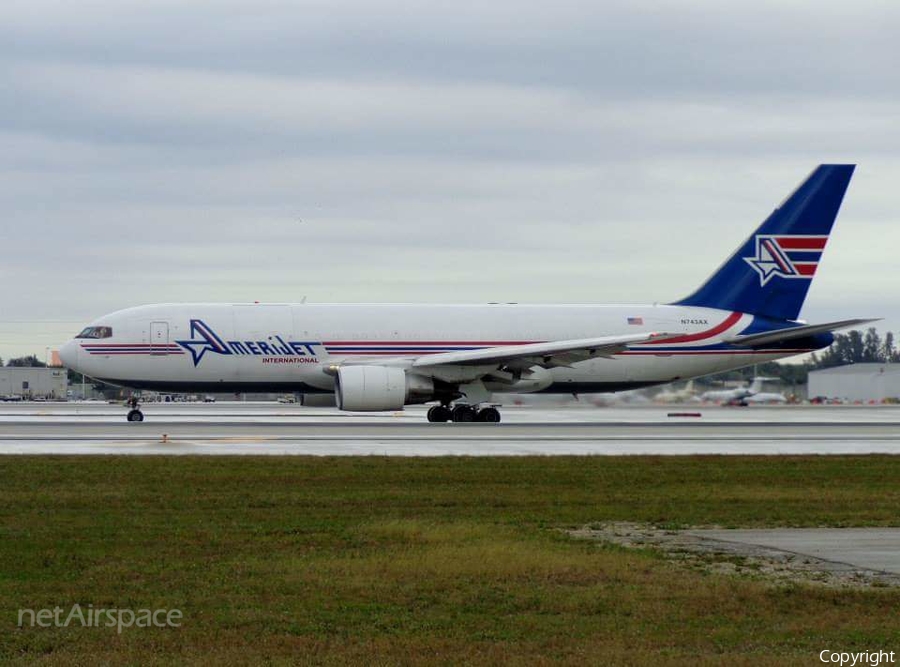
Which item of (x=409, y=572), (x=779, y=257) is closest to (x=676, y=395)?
(x=779, y=257)

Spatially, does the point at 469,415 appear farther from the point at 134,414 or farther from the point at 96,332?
the point at 96,332

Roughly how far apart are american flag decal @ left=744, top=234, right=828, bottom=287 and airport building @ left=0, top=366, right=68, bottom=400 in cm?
8096

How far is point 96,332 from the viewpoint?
4253 centimetres

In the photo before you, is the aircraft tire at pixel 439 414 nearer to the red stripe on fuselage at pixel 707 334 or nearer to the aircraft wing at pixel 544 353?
the aircraft wing at pixel 544 353

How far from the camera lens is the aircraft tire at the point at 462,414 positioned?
41844mm

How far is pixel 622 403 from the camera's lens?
50219mm

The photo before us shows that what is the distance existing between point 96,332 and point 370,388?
1043 centimetres

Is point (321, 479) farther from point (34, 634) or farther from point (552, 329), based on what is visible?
point (552, 329)

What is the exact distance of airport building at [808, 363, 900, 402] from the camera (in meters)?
95.1

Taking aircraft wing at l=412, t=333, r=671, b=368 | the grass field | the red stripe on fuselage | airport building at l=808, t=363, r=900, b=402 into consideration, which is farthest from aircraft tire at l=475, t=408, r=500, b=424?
airport building at l=808, t=363, r=900, b=402

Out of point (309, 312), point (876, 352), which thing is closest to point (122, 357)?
point (309, 312)

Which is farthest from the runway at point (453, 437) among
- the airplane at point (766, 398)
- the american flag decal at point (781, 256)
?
the airplane at point (766, 398)

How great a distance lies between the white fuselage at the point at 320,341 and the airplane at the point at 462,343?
0.05m

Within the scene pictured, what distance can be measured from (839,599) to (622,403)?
39734 mm
